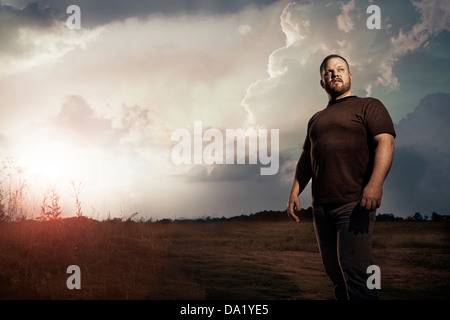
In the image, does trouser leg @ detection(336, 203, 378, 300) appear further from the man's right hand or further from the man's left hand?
the man's right hand

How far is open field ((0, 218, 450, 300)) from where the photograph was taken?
5426mm

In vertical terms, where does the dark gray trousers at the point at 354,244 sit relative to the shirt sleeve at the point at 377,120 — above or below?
below

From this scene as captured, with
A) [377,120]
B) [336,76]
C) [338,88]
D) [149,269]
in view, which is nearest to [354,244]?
[377,120]

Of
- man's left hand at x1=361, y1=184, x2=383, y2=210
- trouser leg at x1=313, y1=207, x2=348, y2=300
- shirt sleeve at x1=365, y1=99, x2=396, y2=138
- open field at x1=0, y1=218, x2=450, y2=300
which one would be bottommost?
open field at x1=0, y1=218, x2=450, y2=300

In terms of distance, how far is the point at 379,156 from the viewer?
10.0ft

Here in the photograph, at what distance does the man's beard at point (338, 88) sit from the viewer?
11.5ft

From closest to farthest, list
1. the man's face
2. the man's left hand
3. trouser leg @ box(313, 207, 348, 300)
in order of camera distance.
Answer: the man's left hand
trouser leg @ box(313, 207, 348, 300)
the man's face

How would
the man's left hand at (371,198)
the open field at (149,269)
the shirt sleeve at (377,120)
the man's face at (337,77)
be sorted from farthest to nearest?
the open field at (149,269) < the man's face at (337,77) < the shirt sleeve at (377,120) < the man's left hand at (371,198)

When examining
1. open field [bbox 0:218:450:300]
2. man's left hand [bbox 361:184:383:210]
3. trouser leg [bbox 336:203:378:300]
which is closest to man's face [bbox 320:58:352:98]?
man's left hand [bbox 361:184:383:210]

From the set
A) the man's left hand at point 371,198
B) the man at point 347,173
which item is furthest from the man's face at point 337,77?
the man's left hand at point 371,198

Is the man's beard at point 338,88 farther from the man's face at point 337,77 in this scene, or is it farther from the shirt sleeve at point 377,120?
the shirt sleeve at point 377,120

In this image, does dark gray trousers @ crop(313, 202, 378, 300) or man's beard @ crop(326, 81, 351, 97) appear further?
man's beard @ crop(326, 81, 351, 97)
